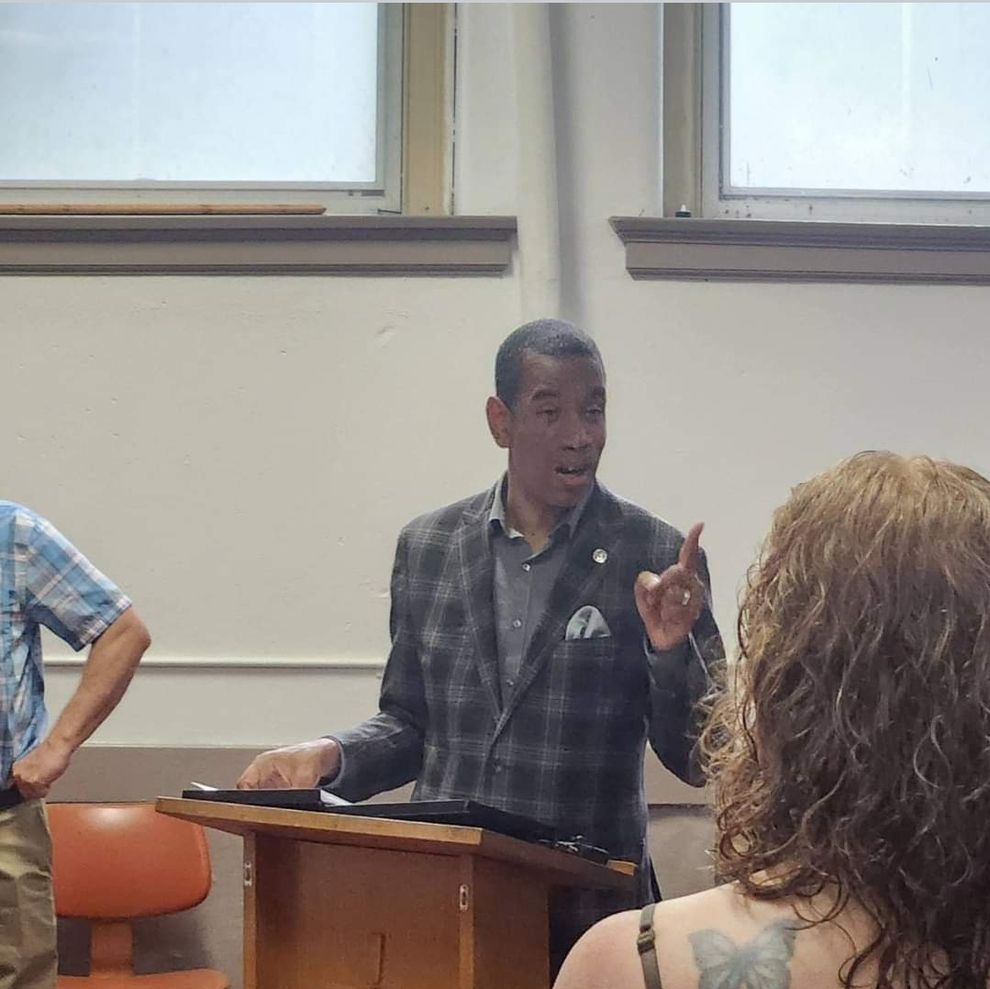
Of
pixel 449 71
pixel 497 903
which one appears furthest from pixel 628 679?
pixel 449 71

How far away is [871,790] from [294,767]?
119 cm

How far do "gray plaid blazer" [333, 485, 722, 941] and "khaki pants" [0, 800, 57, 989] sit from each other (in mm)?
777

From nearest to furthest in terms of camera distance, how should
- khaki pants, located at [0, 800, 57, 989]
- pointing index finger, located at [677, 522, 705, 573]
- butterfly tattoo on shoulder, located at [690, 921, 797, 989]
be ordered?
butterfly tattoo on shoulder, located at [690, 921, 797, 989] → pointing index finger, located at [677, 522, 705, 573] → khaki pants, located at [0, 800, 57, 989]

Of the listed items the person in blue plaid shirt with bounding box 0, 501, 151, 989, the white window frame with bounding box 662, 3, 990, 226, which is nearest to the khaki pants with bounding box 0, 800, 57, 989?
the person in blue plaid shirt with bounding box 0, 501, 151, 989

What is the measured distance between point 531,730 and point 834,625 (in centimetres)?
110

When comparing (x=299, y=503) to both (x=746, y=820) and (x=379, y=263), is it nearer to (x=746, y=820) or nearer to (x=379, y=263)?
(x=379, y=263)

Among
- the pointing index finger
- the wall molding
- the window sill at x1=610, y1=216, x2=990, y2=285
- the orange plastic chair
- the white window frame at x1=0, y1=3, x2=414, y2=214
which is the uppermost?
the white window frame at x1=0, y1=3, x2=414, y2=214

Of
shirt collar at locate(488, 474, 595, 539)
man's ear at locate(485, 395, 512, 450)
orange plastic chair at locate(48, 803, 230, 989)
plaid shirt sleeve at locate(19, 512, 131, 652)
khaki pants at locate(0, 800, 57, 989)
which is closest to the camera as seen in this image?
shirt collar at locate(488, 474, 595, 539)

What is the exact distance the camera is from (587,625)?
212 centimetres

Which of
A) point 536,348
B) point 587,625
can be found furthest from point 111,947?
point 536,348

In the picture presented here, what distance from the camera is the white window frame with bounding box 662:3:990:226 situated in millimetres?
3398

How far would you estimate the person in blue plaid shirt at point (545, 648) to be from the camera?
201 cm

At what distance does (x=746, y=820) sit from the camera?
41.8 inches

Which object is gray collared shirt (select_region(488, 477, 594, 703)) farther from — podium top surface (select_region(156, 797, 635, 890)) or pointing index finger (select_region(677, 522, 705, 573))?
podium top surface (select_region(156, 797, 635, 890))
